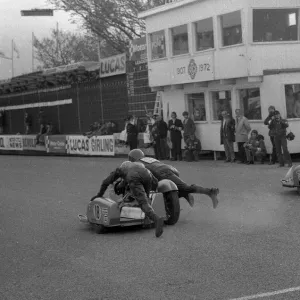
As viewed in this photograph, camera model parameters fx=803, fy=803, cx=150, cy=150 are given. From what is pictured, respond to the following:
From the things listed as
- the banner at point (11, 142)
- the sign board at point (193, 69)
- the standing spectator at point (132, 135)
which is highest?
the sign board at point (193, 69)

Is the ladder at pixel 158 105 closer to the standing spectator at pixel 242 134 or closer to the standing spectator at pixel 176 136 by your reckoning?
the standing spectator at pixel 176 136

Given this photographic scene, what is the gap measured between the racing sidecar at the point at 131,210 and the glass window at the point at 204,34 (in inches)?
608

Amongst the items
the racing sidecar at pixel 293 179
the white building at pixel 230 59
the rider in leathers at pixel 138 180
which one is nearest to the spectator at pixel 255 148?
the white building at pixel 230 59

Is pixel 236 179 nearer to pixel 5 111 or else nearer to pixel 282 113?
pixel 282 113

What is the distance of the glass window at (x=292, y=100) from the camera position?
78.6ft

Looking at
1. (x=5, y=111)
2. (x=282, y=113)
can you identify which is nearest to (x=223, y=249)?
(x=282, y=113)

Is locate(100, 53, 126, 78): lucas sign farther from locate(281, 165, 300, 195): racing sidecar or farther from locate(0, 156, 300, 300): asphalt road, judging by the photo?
locate(281, 165, 300, 195): racing sidecar

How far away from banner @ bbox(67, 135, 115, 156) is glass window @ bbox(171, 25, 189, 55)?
17.1 ft

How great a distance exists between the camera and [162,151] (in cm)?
2791

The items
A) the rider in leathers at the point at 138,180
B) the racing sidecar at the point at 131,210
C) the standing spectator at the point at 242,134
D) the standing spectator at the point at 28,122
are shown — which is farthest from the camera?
the standing spectator at the point at 28,122

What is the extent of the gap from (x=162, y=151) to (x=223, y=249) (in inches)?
718

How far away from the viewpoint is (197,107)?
2845cm

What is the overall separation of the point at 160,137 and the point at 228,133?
381 cm

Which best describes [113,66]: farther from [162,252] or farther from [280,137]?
[162,252]
